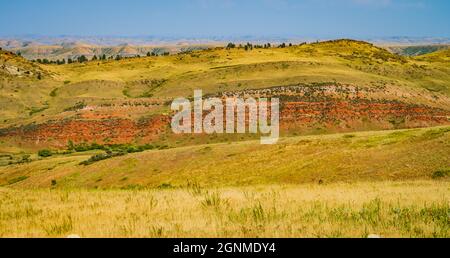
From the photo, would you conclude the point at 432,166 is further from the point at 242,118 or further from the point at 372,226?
the point at 242,118

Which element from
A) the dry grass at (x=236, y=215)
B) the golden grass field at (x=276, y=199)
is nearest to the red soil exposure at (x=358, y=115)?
the golden grass field at (x=276, y=199)

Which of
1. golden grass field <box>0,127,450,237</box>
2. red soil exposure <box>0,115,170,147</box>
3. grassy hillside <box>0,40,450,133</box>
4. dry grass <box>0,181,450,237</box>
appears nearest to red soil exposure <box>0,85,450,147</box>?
red soil exposure <box>0,115,170,147</box>

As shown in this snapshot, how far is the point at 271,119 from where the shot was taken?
6347 cm

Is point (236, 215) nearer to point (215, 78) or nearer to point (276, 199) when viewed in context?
point (276, 199)

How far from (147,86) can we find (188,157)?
67.2 meters

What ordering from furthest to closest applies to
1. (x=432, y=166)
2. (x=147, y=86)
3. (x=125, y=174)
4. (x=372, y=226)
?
(x=147, y=86) < (x=125, y=174) < (x=432, y=166) < (x=372, y=226)

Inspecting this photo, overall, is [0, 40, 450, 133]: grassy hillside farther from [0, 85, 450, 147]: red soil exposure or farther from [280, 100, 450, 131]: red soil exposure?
[280, 100, 450, 131]: red soil exposure

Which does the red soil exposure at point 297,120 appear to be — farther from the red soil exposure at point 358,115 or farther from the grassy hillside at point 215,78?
the grassy hillside at point 215,78

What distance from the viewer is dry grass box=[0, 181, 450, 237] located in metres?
10.8

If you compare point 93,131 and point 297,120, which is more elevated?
point 297,120

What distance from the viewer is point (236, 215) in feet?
42.4

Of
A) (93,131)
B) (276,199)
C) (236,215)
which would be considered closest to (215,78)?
(93,131)

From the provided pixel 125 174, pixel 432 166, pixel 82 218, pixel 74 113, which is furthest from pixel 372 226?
pixel 74 113

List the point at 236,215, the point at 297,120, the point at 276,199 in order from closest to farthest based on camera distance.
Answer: the point at 236,215 < the point at 276,199 < the point at 297,120
